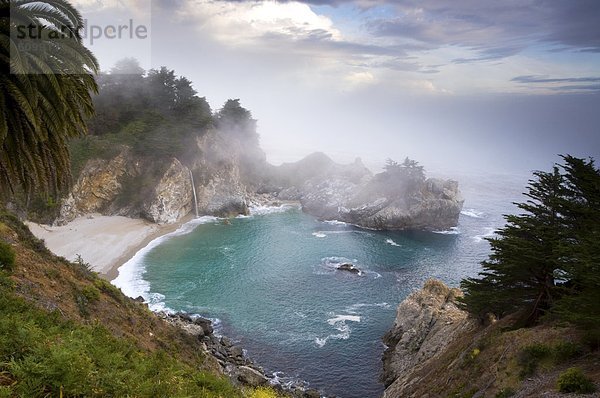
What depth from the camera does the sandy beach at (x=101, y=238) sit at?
52812mm

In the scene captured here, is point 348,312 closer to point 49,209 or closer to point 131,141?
point 49,209

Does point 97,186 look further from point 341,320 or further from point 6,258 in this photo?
point 6,258

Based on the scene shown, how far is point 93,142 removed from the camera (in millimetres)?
71500

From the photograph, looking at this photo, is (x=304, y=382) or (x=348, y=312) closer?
(x=304, y=382)

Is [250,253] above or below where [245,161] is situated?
below

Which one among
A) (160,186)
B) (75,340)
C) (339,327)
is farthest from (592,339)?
(160,186)

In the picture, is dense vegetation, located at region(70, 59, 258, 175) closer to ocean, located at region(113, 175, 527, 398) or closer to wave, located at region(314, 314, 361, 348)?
ocean, located at region(113, 175, 527, 398)

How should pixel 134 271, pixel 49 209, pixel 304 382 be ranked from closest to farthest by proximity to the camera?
pixel 304 382, pixel 134 271, pixel 49 209

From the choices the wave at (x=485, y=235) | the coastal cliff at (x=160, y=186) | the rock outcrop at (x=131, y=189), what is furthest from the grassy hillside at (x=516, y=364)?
the coastal cliff at (x=160, y=186)

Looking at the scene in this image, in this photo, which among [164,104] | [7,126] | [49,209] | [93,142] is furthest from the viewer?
[164,104]

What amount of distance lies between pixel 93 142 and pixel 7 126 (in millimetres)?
67977

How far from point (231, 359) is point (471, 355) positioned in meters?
21.3

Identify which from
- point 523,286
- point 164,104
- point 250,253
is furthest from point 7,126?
point 164,104

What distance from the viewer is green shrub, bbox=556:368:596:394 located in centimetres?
1509
